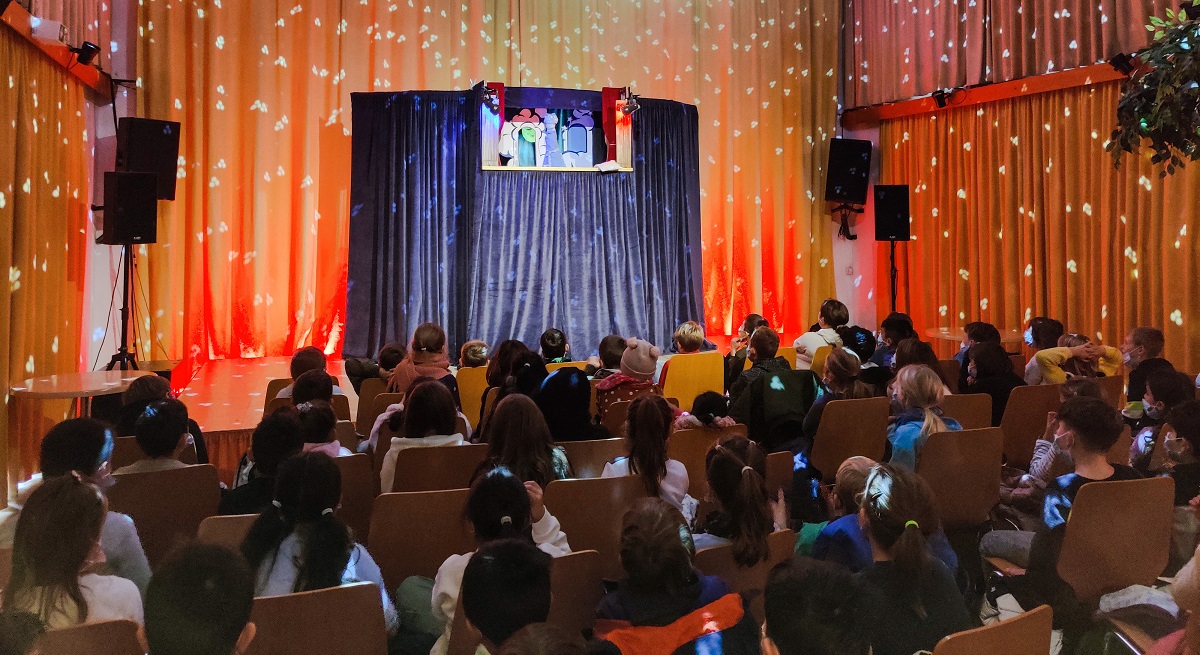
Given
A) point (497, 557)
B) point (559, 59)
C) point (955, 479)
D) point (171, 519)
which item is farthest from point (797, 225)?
point (497, 557)

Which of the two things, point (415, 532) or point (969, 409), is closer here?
point (415, 532)

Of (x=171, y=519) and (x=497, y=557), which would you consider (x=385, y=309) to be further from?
(x=497, y=557)

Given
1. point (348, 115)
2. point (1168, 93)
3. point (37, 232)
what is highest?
point (348, 115)

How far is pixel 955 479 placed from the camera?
12.1 feet

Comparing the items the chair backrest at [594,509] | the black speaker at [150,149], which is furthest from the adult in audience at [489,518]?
the black speaker at [150,149]

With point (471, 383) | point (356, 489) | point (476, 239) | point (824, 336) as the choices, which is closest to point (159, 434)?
point (356, 489)

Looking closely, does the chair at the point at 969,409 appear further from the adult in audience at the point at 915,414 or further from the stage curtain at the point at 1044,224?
the stage curtain at the point at 1044,224

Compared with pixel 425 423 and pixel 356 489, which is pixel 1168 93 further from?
pixel 356 489

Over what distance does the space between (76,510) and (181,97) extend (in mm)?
7900

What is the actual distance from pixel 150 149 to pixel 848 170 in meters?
7.24

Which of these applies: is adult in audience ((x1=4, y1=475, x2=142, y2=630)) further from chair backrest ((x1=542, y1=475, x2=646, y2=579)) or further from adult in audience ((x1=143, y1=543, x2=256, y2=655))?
chair backrest ((x1=542, y1=475, x2=646, y2=579))

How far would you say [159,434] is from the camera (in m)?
3.28

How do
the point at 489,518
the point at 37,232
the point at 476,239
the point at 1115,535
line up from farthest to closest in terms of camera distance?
the point at 476,239
the point at 37,232
the point at 1115,535
the point at 489,518

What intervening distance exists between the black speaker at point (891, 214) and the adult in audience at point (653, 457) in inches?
279
